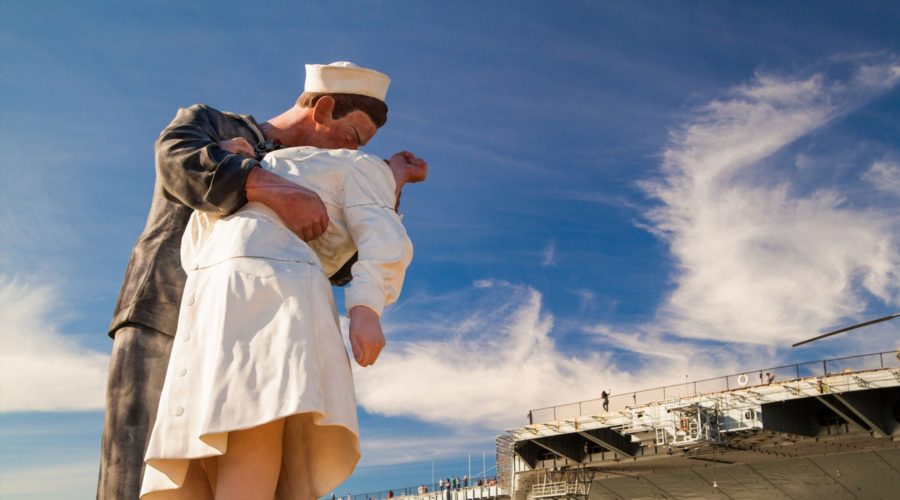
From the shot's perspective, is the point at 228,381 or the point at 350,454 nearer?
the point at 228,381

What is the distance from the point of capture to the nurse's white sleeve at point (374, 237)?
2352 mm

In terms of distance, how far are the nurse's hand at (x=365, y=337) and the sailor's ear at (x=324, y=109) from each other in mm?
845

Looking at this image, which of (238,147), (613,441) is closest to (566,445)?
(613,441)

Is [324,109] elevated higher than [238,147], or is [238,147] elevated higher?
[324,109]

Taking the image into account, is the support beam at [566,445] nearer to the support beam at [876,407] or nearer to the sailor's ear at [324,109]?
the support beam at [876,407]

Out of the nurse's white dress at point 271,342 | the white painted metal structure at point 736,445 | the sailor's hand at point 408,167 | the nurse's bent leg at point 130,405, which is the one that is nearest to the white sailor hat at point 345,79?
the sailor's hand at point 408,167

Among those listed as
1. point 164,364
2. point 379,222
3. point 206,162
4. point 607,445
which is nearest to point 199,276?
point 206,162

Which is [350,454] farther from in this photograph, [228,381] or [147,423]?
[147,423]

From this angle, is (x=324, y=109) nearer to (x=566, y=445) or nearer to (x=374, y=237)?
(x=374, y=237)

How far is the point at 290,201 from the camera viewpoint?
7.84 feet

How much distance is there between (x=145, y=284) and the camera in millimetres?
3016

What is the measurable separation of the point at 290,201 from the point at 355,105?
1.97 feet

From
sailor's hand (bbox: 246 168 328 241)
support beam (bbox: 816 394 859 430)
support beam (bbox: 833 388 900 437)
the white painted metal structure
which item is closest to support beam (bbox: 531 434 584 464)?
the white painted metal structure

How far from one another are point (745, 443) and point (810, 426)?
250 centimetres
